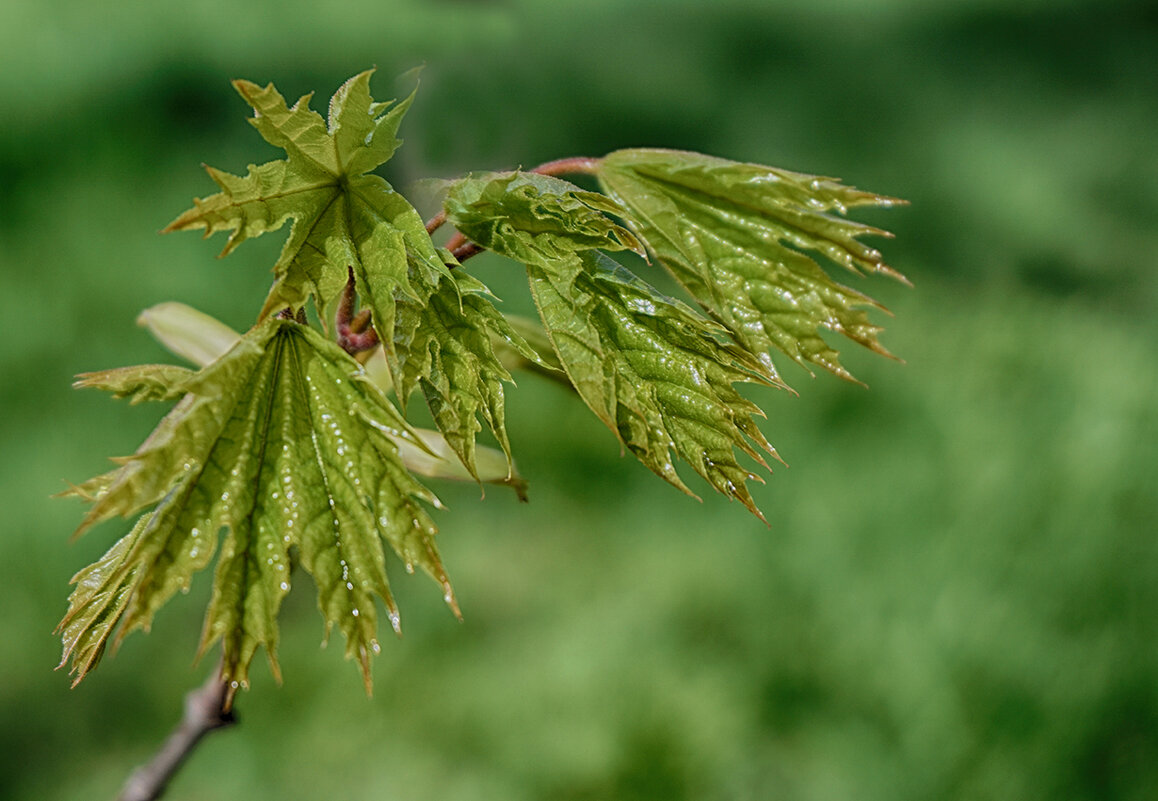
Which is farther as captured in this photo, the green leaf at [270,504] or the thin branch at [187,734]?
the thin branch at [187,734]

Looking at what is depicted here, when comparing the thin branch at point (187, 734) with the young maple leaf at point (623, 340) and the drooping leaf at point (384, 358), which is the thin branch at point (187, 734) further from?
the young maple leaf at point (623, 340)

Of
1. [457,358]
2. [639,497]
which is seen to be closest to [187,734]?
[457,358]

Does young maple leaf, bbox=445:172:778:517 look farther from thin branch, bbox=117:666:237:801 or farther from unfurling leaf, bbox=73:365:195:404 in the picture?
thin branch, bbox=117:666:237:801

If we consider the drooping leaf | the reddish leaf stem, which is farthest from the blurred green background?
the reddish leaf stem

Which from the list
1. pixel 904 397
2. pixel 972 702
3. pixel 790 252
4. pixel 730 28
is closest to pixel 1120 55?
pixel 730 28

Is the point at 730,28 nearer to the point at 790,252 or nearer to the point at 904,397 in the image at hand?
the point at 904,397

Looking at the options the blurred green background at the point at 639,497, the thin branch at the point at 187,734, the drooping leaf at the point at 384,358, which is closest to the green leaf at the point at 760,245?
the drooping leaf at the point at 384,358

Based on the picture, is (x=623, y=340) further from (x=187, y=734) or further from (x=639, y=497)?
(x=639, y=497)
